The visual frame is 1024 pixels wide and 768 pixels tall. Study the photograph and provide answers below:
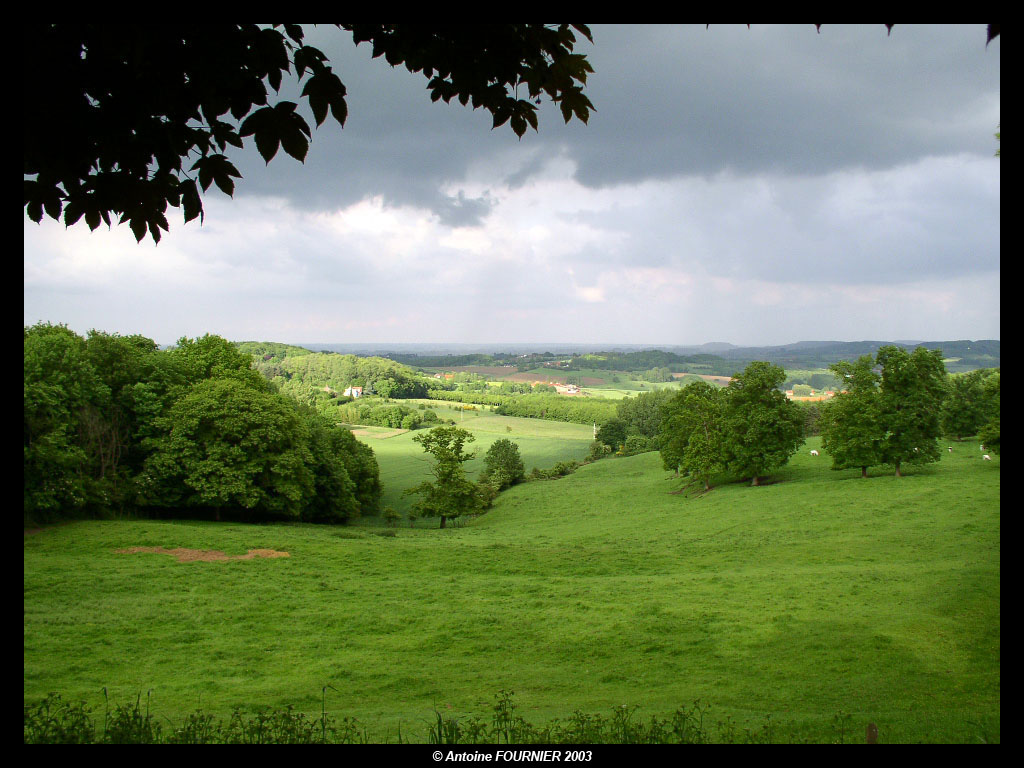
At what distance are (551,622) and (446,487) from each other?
22813 millimetres

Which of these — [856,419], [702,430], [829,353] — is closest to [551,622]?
[856,419]

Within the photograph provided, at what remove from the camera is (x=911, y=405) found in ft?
104

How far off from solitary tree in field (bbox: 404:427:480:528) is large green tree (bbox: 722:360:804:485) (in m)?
17.1

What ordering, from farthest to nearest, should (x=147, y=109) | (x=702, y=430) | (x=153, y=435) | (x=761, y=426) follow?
(x=702, y=430), (x=761, y=426), (x=153, y=435), (x=147, y=109)

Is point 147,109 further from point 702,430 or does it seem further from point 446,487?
point 702,430

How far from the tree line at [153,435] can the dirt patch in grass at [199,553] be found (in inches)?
206

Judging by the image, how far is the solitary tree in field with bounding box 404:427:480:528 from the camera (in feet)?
113

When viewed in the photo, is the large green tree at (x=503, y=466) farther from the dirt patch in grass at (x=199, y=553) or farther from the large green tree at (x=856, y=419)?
the dirt patch in grass at (x=199, y=553)

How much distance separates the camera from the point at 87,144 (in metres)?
2.55

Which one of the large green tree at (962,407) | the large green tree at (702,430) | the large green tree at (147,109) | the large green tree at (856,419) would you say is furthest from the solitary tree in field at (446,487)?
the large green tree at (147,109)

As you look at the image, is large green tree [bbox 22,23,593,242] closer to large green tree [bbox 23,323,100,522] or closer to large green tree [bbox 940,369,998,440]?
large green tree [bbox 23,323,100,522]

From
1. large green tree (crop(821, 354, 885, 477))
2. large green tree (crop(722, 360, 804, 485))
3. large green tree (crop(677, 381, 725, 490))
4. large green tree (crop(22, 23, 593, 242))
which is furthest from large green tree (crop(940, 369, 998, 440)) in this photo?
large green tree (crop(22, 23, 593, 242))

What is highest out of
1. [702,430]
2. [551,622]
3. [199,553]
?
[702,430]
